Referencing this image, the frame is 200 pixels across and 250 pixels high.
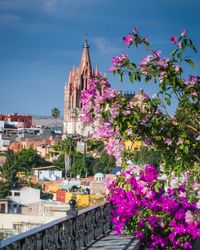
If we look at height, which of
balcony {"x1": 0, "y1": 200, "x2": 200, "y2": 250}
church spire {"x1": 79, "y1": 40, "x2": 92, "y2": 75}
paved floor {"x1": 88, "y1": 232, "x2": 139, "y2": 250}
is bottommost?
paved floor {"x1": 88, "y1": 232, "x2": 139, "y2": 250}

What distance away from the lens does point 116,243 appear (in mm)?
5402

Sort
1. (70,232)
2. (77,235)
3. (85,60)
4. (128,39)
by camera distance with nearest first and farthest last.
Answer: (128,39)
(70,232)
(77,235)
(85,60)

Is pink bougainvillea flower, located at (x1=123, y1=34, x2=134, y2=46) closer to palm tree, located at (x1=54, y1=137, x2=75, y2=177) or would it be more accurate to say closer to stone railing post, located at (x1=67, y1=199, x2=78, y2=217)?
stone railing post, located at (x1=67, y1=199, x2=78, y2=217)

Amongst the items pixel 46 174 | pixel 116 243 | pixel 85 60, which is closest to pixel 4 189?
pixel 46 174

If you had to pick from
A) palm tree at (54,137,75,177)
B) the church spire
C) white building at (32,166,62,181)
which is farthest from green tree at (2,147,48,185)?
the church spire

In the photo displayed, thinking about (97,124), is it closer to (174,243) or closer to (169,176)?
(169,176)

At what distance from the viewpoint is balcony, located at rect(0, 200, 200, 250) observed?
142 inches

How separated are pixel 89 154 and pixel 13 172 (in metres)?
17.7

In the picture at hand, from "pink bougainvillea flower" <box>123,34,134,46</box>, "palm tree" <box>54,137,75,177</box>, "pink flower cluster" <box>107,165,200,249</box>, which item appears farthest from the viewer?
"palm tree" <box>54,137,75,177</box>

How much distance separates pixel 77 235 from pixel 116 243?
2.28ft

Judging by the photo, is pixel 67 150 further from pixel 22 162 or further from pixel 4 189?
pixel 4 189

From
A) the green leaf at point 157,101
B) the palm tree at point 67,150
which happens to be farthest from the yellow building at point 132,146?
the palm tree at point 67,150

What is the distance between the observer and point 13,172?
5338 centimetres

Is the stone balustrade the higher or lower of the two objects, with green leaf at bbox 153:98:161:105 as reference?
lower
